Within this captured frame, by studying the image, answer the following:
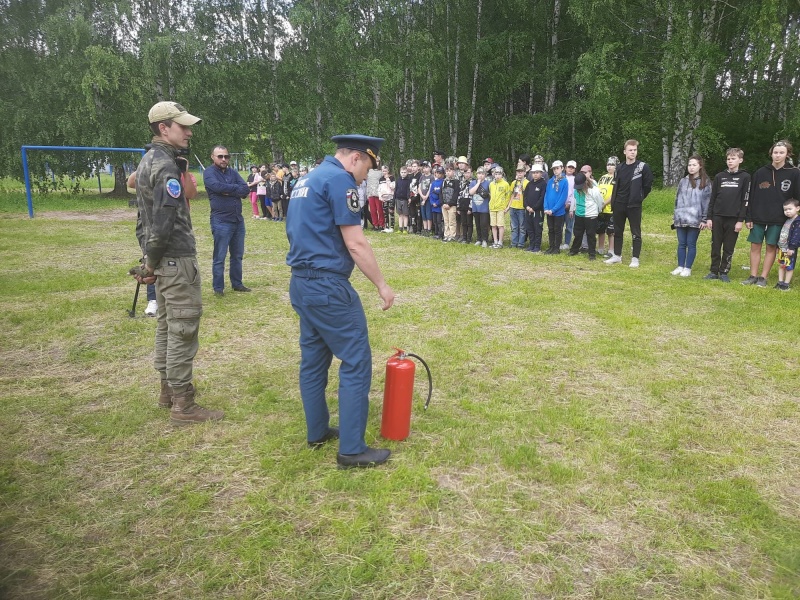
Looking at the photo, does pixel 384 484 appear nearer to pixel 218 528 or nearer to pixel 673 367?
pixel 218 528

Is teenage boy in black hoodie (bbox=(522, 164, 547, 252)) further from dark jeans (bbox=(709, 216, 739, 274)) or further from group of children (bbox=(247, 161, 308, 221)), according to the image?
group of children (bbox=(247, 161, 308, 221))

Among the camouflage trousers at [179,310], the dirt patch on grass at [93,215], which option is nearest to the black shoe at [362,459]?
the camouflage trousers at [179,310]

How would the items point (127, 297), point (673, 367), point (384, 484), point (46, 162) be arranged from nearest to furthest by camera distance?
point (384, 484) < point (673, 367) < point (127, 297) < point (46, 162)

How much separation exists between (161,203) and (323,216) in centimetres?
140

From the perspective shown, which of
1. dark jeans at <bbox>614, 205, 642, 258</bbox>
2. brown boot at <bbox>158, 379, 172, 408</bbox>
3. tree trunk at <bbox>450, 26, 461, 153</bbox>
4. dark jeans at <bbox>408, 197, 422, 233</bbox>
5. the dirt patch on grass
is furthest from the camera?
tree trunk at <bbox>450, 26, 461, 153</bbox>

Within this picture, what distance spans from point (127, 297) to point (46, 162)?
18.0m

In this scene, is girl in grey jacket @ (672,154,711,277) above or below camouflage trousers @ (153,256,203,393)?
above

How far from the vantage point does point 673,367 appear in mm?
5223

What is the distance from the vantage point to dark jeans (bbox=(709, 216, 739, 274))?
848cm

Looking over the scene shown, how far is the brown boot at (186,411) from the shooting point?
413 cm

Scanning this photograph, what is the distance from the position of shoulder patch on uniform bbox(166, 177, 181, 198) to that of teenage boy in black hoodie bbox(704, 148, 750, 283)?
7.70m

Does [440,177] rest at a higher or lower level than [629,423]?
higher

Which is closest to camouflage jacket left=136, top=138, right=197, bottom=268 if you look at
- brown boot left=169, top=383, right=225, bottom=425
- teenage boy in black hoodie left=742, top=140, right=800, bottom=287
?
brown boot left=169, top=383, right=225, bottom=425

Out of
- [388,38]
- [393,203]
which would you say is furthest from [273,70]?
[393,203]
